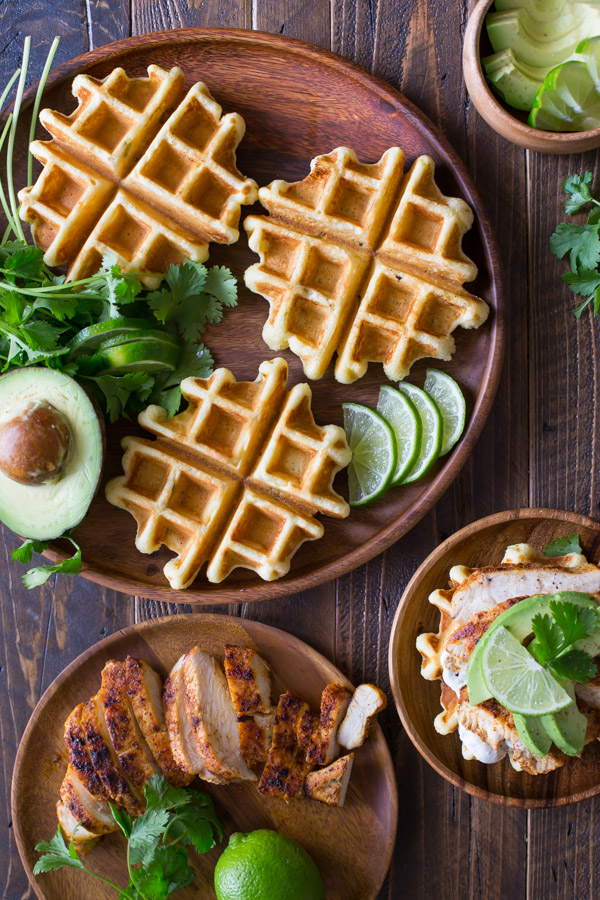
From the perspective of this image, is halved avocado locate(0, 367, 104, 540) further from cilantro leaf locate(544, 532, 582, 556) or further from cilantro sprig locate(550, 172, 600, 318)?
cilantro sprig locate(550, 172, 600, 318)

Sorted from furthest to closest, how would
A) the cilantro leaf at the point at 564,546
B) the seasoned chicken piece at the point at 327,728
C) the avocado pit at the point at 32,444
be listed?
the seasoned chicken piece at the point at 327,728
the cilantro leaf at the point at 564,546
the avocado pit at the point at 32,444

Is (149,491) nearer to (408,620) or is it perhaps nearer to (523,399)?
(408,620)

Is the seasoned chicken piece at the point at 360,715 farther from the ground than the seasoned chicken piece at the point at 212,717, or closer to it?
farther from the ground

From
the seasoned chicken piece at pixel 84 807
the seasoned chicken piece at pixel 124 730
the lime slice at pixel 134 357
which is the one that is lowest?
the seasoned chicken piece at pixel 84 807

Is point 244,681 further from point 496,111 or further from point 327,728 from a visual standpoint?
point 496,111

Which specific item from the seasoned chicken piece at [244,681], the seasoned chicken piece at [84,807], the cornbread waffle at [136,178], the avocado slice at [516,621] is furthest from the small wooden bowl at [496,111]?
the seasoned chicken piece at [84,807]

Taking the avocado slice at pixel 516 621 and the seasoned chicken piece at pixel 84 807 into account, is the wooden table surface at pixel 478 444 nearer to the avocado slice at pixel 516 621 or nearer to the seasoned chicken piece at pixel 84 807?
the avocado slice at pixel 516 621

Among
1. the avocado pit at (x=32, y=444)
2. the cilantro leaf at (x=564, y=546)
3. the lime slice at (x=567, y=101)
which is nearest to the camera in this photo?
the avocado pit at (x=32, y=444)

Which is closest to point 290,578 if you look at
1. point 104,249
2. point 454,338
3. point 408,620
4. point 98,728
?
point 408,620
